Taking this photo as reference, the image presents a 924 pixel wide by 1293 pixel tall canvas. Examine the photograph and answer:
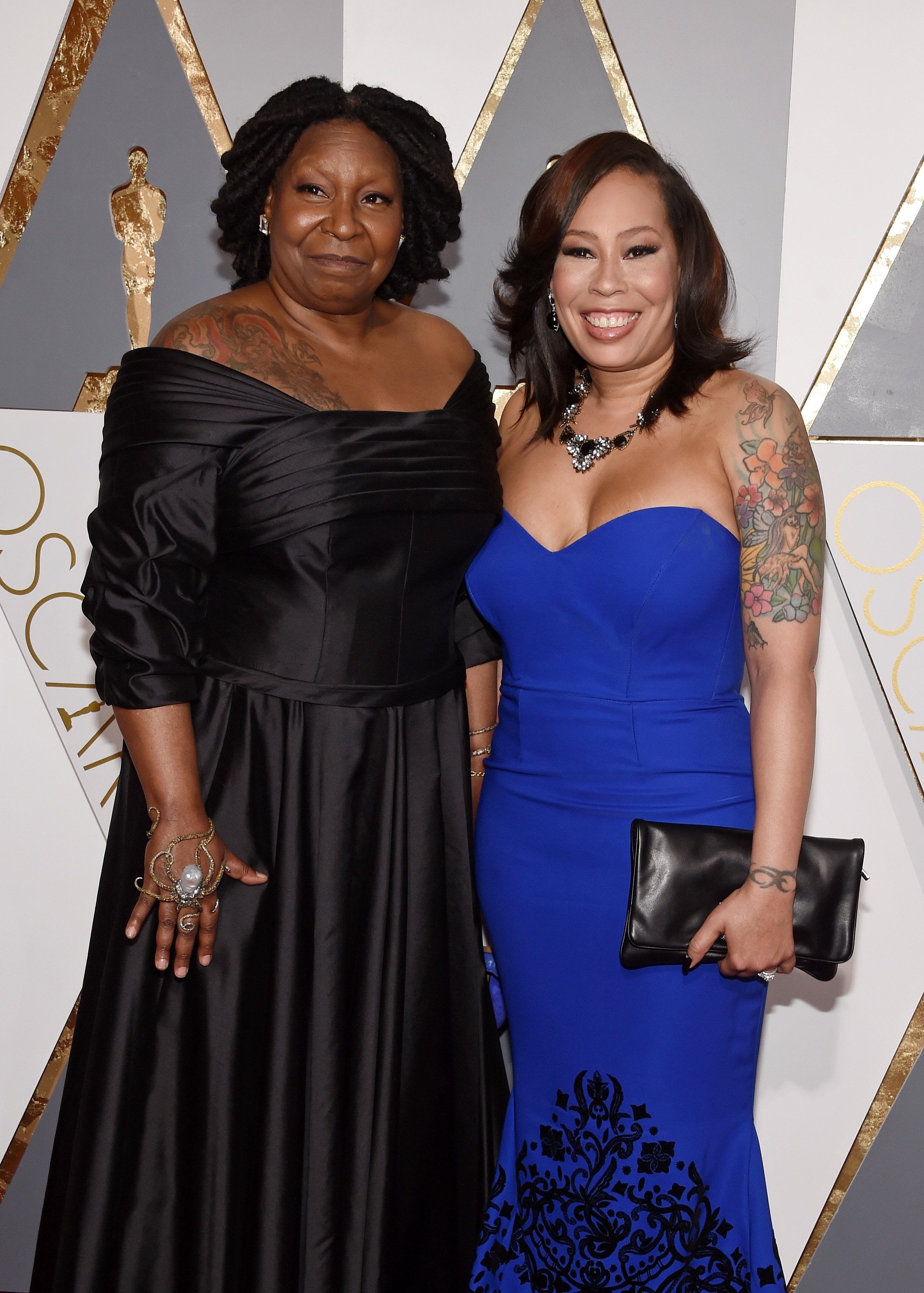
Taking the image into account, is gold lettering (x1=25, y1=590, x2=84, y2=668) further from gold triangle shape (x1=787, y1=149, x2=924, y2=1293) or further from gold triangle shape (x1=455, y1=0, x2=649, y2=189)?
gold triangle shape (x1=787, y1=149, x2=924, y2=1293)

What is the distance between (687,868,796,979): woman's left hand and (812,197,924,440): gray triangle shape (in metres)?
1.08

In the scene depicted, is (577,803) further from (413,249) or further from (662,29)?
(662,29)

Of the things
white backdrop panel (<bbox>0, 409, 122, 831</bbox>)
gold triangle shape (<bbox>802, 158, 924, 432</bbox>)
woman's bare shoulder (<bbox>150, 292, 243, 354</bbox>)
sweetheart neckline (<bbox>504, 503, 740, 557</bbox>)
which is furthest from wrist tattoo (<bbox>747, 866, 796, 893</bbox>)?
white backdrop panel (<bbox>0, 409, 122, 831</bbox>)

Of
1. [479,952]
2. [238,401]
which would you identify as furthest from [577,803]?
[238,401]

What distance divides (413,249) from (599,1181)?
157 centimetres

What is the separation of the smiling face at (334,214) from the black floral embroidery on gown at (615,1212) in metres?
1.31

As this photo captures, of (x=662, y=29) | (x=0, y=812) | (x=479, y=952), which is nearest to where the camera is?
(x=479, y=952)

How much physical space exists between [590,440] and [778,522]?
388 millimetres

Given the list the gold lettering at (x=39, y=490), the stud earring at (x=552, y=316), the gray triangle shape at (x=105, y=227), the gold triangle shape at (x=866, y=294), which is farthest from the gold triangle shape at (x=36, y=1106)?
the gold triangle shape at (x=866, y=294)

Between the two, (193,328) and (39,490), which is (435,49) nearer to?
(193,328)

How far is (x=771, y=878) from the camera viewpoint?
1662 mm

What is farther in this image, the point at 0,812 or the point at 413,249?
the point at 0,812

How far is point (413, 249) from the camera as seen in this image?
2000 mm

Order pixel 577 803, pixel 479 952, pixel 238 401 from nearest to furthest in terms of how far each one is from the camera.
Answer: pixel 238 401 < pixel 577 803 < pixel 479 952
